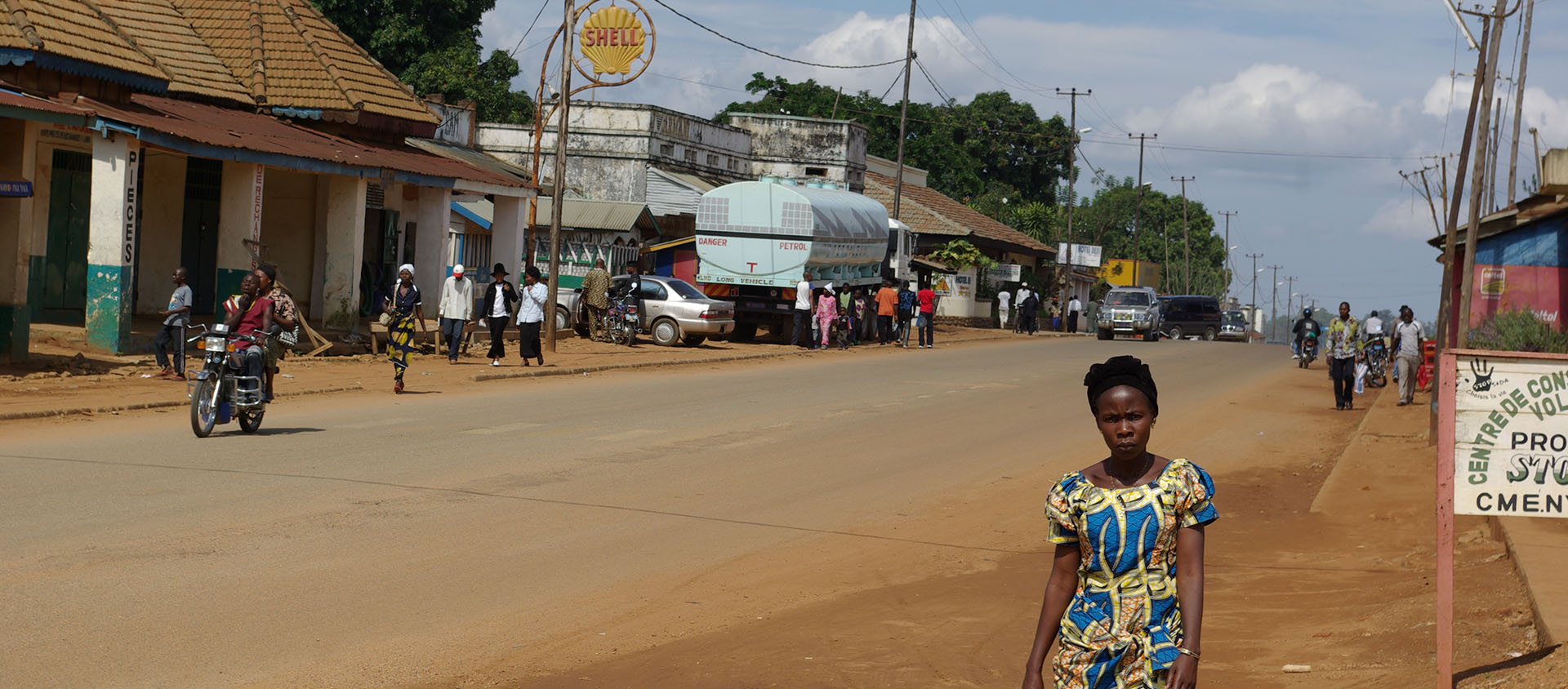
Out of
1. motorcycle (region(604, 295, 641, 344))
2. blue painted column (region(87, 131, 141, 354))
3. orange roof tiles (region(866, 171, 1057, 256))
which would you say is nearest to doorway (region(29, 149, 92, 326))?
blue painted column (region(87, 131, 141, 354))

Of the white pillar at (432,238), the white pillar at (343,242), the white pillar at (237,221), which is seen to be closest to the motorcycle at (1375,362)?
the white pillar at (432,238)

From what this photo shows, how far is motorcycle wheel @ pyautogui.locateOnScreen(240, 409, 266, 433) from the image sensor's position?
13.8 metres

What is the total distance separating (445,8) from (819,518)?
1926 inches

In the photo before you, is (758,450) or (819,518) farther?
(758,450)

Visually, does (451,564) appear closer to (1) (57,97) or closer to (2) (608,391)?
(2) (608,391)

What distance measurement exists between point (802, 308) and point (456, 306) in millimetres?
9953

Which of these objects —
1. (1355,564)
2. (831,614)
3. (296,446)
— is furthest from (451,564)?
(1355,564)

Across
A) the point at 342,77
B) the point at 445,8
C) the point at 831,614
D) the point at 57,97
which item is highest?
the point at 445,8

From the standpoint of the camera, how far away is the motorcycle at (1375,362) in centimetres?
2836

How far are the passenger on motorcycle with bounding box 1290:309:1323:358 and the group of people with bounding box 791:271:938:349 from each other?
8847 mm

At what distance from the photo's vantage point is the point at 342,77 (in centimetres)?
2669

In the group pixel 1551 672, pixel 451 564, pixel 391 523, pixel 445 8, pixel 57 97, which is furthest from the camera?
pixel 445 8

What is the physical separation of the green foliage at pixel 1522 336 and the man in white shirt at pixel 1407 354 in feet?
2.72

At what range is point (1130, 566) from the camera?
13.1ft
